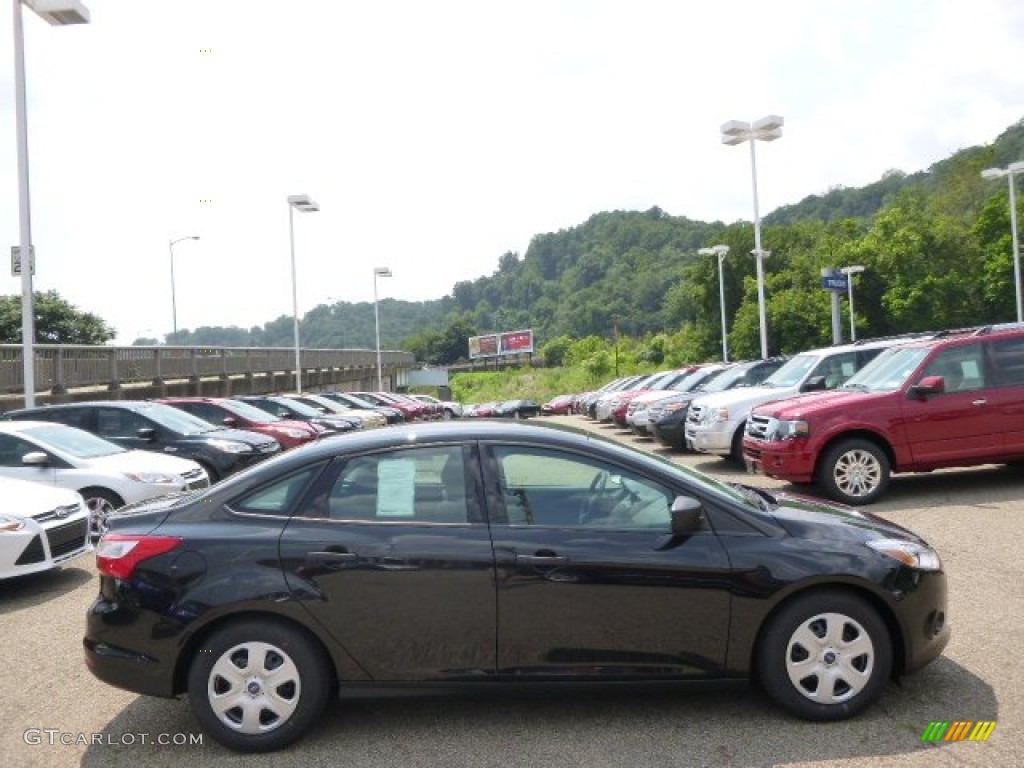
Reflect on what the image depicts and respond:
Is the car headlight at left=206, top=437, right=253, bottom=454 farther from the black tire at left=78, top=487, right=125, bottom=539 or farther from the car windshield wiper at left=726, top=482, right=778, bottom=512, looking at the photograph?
the car windshield wiper at left=726, top=482, right=778, bottom=512

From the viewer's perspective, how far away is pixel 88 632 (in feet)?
15.1

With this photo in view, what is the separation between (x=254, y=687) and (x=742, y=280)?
248 feet

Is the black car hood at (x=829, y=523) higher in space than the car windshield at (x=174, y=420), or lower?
lower

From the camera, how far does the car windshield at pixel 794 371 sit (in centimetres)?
1420

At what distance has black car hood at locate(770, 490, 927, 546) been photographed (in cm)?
467

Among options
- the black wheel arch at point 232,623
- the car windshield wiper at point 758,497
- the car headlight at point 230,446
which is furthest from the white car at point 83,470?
the car windshield wiper at point 758,497

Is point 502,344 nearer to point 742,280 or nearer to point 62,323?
point 742,280

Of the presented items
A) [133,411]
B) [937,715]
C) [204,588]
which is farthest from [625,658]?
[133,411]

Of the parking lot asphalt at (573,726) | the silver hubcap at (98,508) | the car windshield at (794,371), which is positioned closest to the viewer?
the parking lot asphalt at (573,726)

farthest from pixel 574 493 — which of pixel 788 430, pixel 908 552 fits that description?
pixel 788 430

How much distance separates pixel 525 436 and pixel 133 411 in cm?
963

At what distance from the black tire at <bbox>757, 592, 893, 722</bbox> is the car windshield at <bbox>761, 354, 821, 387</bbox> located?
32.3ft

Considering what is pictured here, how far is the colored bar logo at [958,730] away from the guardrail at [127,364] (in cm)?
1929

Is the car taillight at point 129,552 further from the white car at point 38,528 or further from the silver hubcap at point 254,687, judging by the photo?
the white car at point 38,528
